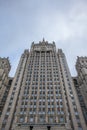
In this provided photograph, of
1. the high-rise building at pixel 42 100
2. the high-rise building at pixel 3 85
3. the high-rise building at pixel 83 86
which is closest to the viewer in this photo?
the high-rise building at pixel 42 100

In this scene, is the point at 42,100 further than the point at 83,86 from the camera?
No

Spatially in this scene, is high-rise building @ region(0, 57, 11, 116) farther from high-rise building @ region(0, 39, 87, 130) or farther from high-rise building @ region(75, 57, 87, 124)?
high-rise building @ region(75, 57, 87, 124)

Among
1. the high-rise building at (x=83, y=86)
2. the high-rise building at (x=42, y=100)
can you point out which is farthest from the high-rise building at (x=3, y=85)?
the high-rise building at (x=83, y=86)

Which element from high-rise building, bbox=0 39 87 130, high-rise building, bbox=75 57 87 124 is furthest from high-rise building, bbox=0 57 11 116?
high-rise building, bbox=75 57 87 124

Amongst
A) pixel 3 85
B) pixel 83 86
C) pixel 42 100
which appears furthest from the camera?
pixel 3 85

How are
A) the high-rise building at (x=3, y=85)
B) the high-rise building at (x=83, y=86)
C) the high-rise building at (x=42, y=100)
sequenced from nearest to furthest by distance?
the high-rise building at (x=42, y=100)
the high-rise building at (x=83, y=86)
the high-rise building at (x=3, y=85)

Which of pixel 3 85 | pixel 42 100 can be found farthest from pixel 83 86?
pixel 3 85

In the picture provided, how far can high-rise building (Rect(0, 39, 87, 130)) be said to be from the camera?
4159cm

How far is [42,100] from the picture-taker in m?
50.9

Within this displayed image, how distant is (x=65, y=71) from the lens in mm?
68688

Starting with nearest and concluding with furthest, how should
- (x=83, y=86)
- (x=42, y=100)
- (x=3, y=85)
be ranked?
(x=42, y=100) → (x=83, y=86) → (x=3, y=85)

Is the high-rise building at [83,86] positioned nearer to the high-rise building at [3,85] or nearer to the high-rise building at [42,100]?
the high-rise building at [42,100]

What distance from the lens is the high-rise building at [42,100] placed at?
41.6 metres

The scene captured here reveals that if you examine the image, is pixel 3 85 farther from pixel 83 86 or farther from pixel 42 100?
pixel 83 86
